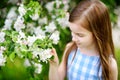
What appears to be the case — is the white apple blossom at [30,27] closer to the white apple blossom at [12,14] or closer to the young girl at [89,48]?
the white apple blossom at [12,14]

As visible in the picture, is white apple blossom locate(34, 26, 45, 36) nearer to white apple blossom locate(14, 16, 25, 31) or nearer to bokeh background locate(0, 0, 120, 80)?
white apple blossom locate(14, 16, 25, 31)

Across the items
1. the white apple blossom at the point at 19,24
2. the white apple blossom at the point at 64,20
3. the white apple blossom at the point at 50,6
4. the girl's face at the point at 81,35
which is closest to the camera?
the girl's face at the point at 81,35

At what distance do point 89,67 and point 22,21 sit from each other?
60 cm

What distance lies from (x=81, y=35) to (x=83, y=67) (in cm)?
29

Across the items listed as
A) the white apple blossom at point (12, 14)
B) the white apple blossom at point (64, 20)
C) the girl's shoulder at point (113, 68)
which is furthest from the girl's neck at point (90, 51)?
the white apple blossom at point (12, 14)

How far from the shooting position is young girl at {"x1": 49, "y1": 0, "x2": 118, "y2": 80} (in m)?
2.47

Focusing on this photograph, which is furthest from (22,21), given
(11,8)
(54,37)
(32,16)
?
(11,8)

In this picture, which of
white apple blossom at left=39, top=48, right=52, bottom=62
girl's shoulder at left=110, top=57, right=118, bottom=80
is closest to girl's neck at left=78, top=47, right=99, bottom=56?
girl's shoulder at left=110, top=57, right=118, bottom=80

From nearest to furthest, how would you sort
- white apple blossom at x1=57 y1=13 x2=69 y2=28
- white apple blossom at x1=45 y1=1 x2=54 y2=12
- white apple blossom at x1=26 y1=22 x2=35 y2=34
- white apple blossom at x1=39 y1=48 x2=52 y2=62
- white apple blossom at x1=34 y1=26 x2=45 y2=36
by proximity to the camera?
white apple blossom at x1=39 y1=48 x2=52 y2=62, white apple blossom at x1=34 y1=26 x2=45 y2=36, white apple blossom at x1=26 y1=22 x2=35 y2=34, white apple blossom at x1=57 y1=13 x2=69 y2=28, white apple blossom at x1=45 y1=1 x2=54 y2=12

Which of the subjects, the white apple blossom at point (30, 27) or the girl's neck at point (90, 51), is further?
the white apple blossom at point (30, 27)

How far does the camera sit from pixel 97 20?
8.11 ft

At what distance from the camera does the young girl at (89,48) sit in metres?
2.47

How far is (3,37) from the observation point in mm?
2844

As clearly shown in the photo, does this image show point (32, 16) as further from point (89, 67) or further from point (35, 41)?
point (89, 67)
